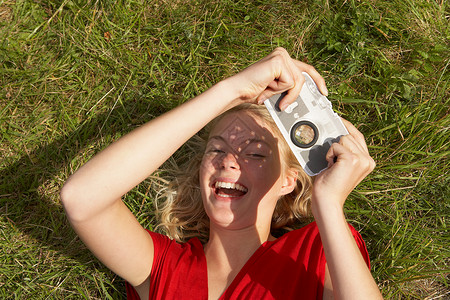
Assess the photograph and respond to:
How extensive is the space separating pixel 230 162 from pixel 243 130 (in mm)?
239

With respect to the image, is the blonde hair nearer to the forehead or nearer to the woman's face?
the forehead

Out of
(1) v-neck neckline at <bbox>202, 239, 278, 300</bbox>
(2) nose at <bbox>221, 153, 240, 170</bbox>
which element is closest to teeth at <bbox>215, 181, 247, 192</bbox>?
(2) nose at <bbox>221, 153, 240, 170</bbox>

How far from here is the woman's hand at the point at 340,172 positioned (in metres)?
2.44

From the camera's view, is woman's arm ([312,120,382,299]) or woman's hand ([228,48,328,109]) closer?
woman's arm ([312,120,382,299])

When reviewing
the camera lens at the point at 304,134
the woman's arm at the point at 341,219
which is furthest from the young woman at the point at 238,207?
the camera lens at the point at 304,134

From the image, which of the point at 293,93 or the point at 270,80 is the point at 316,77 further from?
the point at 270,80

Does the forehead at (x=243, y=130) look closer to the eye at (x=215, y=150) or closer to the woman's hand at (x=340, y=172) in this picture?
the eye at (x=215, y=150)

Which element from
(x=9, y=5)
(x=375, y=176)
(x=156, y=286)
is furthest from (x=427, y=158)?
(x=9, y=5)

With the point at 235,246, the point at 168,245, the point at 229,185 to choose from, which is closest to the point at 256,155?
the point at 229,185

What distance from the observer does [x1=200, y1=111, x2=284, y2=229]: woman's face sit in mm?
3004

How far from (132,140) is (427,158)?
2.21 meters

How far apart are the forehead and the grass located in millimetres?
750

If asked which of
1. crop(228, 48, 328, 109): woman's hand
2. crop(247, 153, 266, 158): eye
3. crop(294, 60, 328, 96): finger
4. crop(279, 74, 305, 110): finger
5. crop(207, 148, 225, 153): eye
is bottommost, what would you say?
crop(247, 153, 266, 158): eye

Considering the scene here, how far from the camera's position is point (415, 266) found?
10.9 ft
